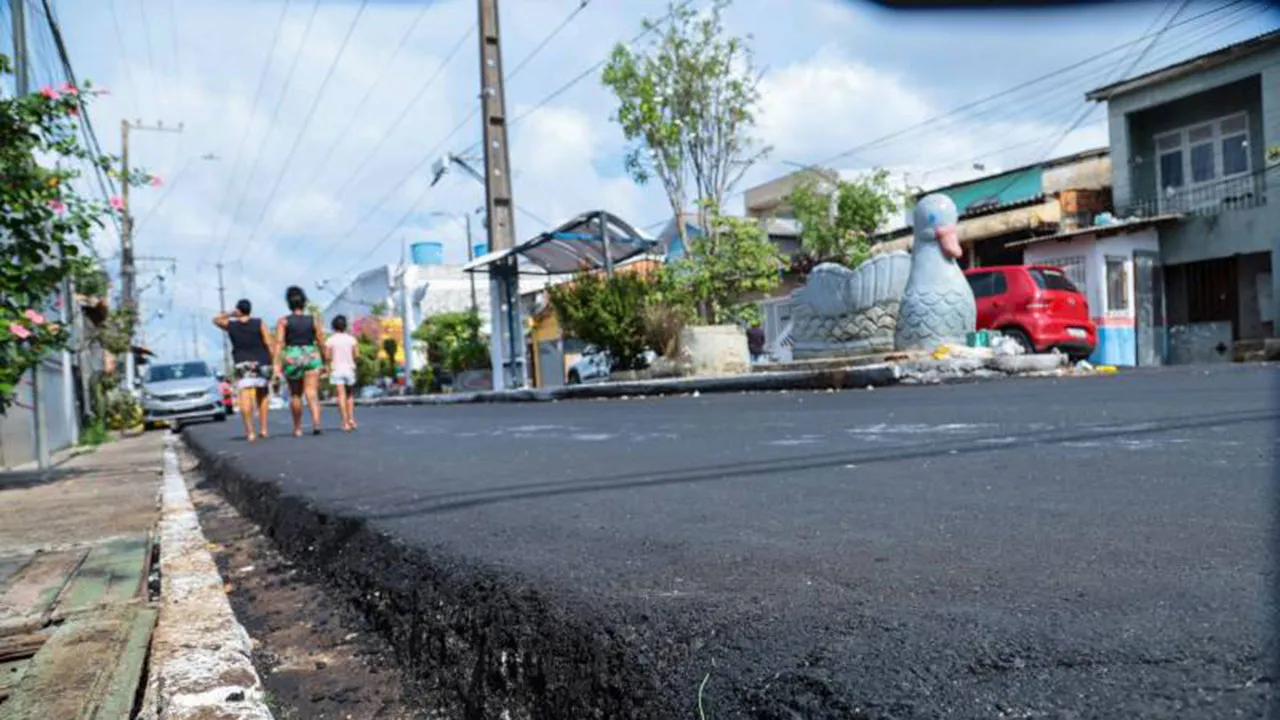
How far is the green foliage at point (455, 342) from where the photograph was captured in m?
27.4

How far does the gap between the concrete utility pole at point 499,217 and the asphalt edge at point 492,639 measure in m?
Result: 17.0

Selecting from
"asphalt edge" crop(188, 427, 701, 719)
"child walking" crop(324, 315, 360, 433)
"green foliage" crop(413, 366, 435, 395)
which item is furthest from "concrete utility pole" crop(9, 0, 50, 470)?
"green foliage" crop(413, 366, 435, 395)

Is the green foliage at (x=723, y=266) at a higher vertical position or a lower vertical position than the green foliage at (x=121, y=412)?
higher

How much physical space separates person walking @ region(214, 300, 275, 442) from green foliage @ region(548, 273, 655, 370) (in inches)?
273

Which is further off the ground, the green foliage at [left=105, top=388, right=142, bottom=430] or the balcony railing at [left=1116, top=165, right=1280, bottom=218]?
the balcony railing at [left=1116, top=165, right=1280, bottom=218]

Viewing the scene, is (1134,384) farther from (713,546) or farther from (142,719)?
(142,719)

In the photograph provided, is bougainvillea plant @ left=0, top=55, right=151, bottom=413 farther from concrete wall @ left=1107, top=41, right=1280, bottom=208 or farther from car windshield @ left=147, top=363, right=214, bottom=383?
concrete wall @ left=1107, top=41, right=1280, bottom=208

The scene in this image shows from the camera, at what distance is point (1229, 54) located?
59.4 ft

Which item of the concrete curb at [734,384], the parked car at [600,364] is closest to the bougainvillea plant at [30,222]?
the concrete curb at [734,384]

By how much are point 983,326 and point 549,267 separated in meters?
10.0

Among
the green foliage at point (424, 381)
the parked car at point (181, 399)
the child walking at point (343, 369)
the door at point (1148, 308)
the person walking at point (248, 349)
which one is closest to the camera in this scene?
the person walking at point (248, 349)

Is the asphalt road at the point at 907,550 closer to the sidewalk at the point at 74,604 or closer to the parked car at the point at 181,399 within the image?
the sidewalk at the point at 74,604

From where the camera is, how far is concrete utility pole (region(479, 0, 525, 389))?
20281mm

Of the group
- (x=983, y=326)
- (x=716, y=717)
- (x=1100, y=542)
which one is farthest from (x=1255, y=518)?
(x=983, y=326)
